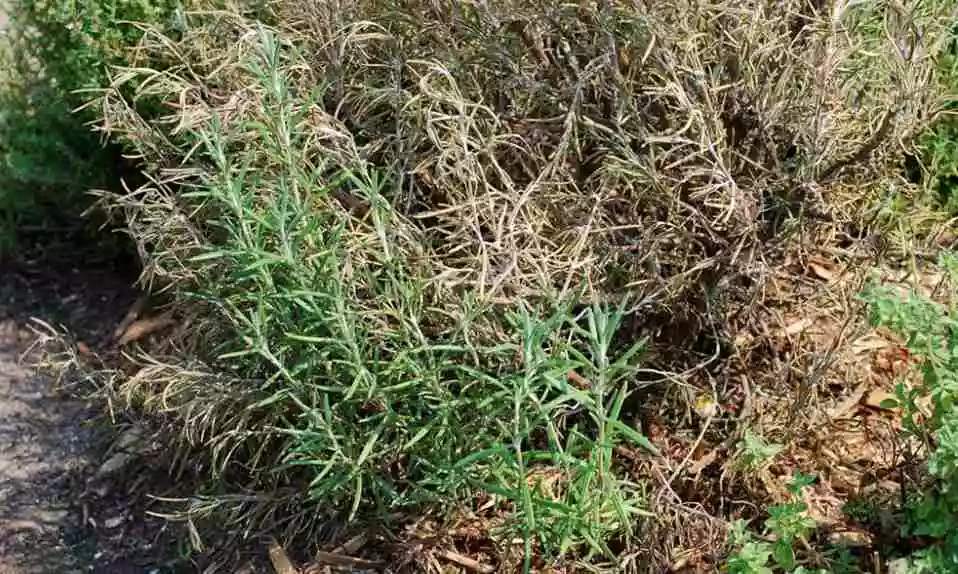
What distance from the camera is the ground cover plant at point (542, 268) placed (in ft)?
9.77

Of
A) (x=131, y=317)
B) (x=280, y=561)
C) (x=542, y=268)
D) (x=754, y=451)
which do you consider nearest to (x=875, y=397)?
(x=754, y=451)

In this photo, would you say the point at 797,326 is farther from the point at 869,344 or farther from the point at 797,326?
the point at 869,344

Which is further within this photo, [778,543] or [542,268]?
[542,268]

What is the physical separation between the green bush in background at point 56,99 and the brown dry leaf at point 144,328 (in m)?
0.70

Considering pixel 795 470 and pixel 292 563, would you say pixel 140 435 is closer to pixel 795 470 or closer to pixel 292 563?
pixel 292 563

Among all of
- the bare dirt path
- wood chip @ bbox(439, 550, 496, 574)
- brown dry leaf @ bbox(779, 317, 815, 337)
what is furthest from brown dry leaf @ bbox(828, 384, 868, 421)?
the bare dirt path

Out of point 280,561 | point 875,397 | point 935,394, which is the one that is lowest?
point 875,397

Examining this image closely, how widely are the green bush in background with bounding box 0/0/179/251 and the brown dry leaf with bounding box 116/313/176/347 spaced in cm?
70

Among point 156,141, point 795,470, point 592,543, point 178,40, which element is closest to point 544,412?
point 592,543

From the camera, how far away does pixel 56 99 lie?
4777 millimetres

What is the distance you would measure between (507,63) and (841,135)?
3.28 ft

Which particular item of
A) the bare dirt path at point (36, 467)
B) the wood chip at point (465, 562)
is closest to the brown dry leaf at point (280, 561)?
the wood chip at point (465, 562)

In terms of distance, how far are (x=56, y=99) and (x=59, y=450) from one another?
1480 millimetres

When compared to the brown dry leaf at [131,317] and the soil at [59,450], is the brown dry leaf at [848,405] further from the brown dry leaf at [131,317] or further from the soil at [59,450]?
the brown dry leaf at [131,317]
